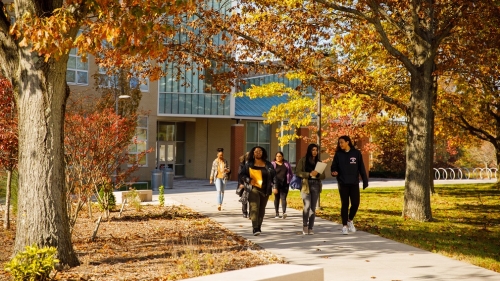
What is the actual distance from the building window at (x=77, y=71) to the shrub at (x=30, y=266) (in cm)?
2715

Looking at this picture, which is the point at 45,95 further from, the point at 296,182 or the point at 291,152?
the point at 291,152

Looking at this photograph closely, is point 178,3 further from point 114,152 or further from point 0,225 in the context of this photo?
point 0,225

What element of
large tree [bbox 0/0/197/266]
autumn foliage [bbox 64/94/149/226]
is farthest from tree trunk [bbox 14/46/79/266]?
autumn foliage [bbox 64/94/149/226]

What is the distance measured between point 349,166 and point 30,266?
23.4ft

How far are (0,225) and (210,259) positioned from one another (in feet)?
24.1

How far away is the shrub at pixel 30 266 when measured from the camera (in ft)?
23.6

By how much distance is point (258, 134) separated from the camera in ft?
147

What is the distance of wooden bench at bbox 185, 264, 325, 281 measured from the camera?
19.2ft

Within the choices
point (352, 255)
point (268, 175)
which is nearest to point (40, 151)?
point (352, 255)

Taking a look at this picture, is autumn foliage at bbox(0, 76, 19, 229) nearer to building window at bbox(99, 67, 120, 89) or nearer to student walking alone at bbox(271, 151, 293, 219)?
student walking alone at bbox(271, 151, 293, 219)

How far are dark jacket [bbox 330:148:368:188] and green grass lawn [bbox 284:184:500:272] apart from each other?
4.22ft

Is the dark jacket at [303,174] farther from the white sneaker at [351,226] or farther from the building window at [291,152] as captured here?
the building window at [291,152]

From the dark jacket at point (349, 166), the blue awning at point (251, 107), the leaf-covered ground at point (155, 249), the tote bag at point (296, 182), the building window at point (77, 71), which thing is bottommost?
the leaf-covered ground at point (155, 249)

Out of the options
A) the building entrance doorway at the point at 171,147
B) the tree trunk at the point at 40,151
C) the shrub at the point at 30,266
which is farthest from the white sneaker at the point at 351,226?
the building entrance doorway at the point at 171,147
